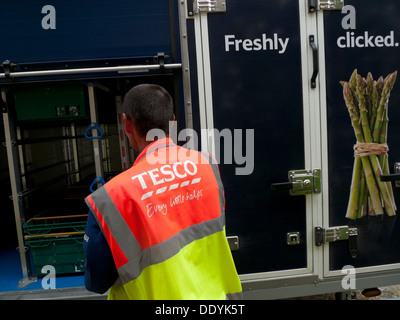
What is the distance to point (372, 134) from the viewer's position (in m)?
2.38

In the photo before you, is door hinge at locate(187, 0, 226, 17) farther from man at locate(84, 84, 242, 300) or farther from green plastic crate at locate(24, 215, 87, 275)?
green plastic crate at locate(24, 215, 87, 275)

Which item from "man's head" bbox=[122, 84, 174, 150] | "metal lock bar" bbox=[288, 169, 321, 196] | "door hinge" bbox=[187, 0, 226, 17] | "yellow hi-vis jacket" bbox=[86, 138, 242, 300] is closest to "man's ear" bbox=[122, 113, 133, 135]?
"man's head" bbox=[122, 84, 174, 150]

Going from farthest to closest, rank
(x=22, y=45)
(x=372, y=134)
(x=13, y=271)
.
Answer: (x=13, y=271) → (x=372, y=134) → (x=22, y=45)

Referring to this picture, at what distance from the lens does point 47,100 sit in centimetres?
269

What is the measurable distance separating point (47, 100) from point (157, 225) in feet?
6.74

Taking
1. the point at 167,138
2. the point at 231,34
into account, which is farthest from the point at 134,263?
the point at 231,34

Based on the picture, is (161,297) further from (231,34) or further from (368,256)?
(368,256)

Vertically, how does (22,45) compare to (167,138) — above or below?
above

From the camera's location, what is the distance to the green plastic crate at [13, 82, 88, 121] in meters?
2.66

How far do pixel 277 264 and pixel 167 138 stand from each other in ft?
5.12

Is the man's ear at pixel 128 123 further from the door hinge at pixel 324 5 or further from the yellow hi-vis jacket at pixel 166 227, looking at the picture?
the door hinge at pixel 324 5

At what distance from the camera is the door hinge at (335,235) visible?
239cm

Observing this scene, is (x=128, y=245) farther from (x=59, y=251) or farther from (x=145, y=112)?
(x=59, y=251)

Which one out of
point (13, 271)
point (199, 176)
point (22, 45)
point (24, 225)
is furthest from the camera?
point (13, 271)
